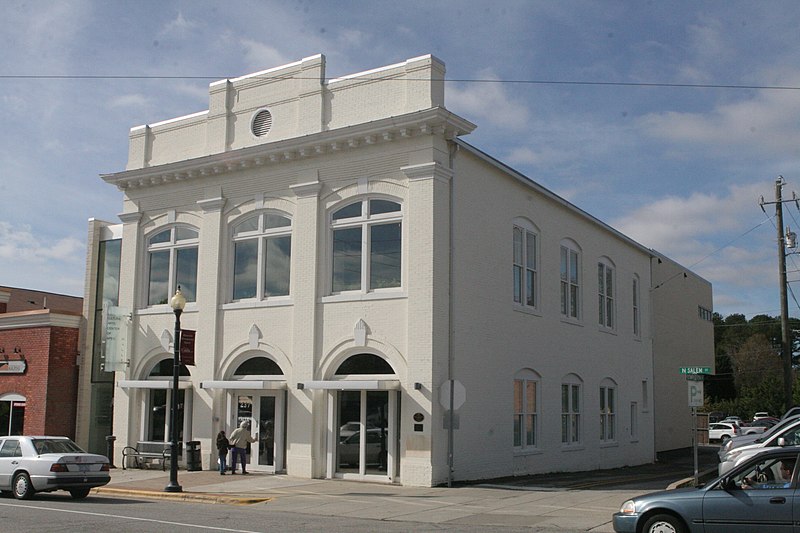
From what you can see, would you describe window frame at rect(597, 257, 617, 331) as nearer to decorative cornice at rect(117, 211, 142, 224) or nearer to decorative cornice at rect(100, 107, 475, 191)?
decorative cornice at rect(100, 107, 475, 191)

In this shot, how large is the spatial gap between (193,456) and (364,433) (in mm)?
5726

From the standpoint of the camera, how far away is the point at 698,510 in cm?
1125

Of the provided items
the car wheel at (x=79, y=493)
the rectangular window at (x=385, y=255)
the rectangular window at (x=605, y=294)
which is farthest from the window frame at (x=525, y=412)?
the car wheel at (x=79, y=493)

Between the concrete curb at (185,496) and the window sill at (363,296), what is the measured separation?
614 cm

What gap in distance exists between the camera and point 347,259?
23703 mm

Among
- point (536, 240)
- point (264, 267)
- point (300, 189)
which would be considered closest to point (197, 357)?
point (264, 267)

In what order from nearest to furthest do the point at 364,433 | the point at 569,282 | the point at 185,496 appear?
the point at 185,496 < the point at 364,433 < the point at 569,282

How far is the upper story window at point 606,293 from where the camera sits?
3275 cm

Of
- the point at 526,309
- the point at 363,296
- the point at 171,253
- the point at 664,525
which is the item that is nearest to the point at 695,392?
the point at 526,309

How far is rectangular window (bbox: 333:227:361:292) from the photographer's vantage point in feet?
76.9

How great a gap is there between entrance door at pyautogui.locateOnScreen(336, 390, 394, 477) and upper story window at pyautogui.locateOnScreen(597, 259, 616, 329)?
12.8 metres

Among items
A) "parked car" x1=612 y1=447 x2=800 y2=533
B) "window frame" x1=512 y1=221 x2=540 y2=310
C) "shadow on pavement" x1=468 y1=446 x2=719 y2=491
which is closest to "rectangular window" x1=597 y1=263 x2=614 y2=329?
"shadow on pavement" x1=468 y1=446 x2=719 y2=491

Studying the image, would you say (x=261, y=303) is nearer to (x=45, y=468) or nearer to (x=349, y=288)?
(x=349, y=288)

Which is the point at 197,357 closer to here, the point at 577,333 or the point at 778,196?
the point at 577,333
